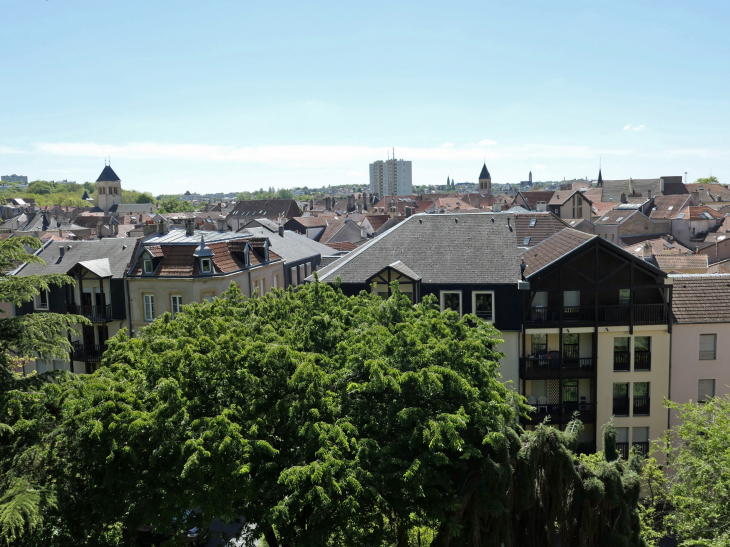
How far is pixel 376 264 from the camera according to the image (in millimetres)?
34281

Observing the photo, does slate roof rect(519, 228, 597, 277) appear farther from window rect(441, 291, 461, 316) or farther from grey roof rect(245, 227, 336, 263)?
grey roof rect(245, 227, 336, 263)

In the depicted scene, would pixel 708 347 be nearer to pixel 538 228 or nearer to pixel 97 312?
pixel 538 228

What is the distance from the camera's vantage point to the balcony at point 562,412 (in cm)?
3238

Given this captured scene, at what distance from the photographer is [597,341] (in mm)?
31828

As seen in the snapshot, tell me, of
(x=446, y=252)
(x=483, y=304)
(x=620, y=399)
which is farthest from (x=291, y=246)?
(x=620, y=399)

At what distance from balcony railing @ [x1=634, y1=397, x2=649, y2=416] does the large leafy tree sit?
1306 cm

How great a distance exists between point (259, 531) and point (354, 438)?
Answer: 3526 mm

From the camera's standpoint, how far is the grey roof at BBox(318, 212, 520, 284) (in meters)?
33.1

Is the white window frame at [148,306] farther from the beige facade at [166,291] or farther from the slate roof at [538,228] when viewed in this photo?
the slate roof at [538,228]

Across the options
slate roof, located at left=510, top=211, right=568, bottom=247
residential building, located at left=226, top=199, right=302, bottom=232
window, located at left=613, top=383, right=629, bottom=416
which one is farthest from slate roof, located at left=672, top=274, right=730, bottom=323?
residential building, located at left=226, top=199, right=302, bottom=232

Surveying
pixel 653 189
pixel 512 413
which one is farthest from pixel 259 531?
pixel 653 189

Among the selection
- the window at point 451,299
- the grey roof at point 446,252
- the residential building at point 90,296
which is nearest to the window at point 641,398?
the grey roof at point 446,252

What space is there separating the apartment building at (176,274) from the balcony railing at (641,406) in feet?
67.1

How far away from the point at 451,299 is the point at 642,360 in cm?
1026
